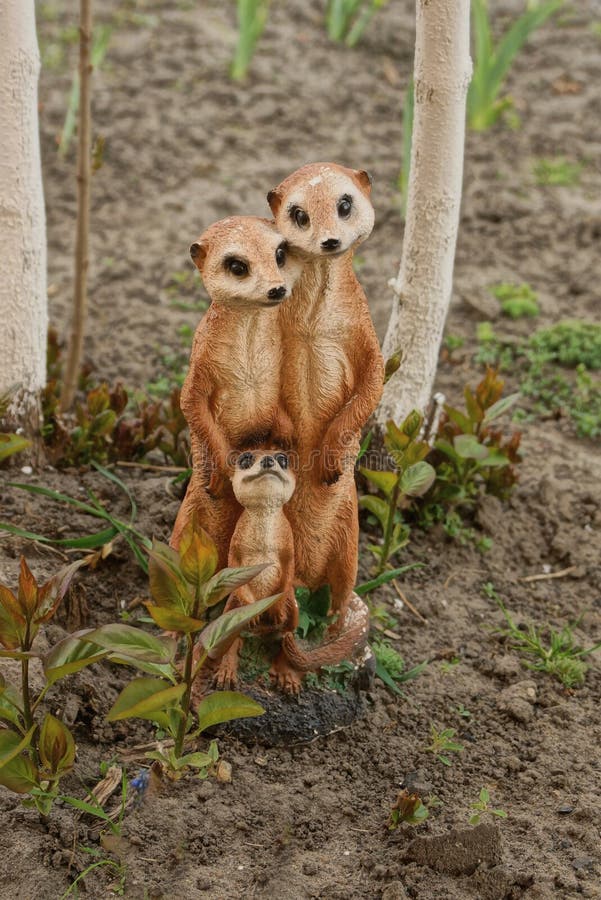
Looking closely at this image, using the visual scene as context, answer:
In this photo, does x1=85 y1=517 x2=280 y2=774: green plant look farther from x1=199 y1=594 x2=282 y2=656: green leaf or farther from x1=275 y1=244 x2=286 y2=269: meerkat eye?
x1=275 y1=244 x2=286 y2=269: meerkat eye

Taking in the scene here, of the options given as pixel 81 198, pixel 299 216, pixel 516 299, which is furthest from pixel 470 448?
pixel 516 299

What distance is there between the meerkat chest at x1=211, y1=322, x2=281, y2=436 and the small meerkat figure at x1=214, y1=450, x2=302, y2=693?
Answer: 0.12 metres

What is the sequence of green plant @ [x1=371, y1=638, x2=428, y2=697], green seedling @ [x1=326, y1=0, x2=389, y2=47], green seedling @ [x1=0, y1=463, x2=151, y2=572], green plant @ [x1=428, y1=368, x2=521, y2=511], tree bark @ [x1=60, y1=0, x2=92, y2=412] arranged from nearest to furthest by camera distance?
green plant @ [x1=371, y1=638, x2=428, y2=697], green seedling @ [x1=0, y1=463, x2=151, y2=572], green plant @ [x1=428, y1=368, x2=521, y2=511], tree bark @ [x1=60, y1=0, x2=92, y2=412], green seedling @ [x1=326, y1=0, x2=389, y2=47]

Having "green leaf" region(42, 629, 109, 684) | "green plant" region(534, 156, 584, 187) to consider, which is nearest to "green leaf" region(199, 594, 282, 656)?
"green leaf" region(42, 629, 109, 684)

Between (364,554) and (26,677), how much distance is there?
5.28 ft

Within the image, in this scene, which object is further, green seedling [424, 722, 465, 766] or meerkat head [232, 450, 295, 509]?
green seedling [424, 722, 465, 766]

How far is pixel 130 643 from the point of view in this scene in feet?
8.78

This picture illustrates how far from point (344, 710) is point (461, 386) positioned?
7.71 ft

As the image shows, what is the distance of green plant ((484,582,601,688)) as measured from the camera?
11.9 feet

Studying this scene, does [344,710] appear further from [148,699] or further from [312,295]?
[312,295]

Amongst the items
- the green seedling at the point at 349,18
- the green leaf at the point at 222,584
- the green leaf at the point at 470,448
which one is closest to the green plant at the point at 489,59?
the green seedling at the point at 349,18

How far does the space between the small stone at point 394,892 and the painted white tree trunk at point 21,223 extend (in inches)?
80.4

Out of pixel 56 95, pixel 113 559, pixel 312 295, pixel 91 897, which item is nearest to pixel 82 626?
pixel 113 559

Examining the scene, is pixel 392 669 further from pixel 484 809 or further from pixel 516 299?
pixel 516 299
